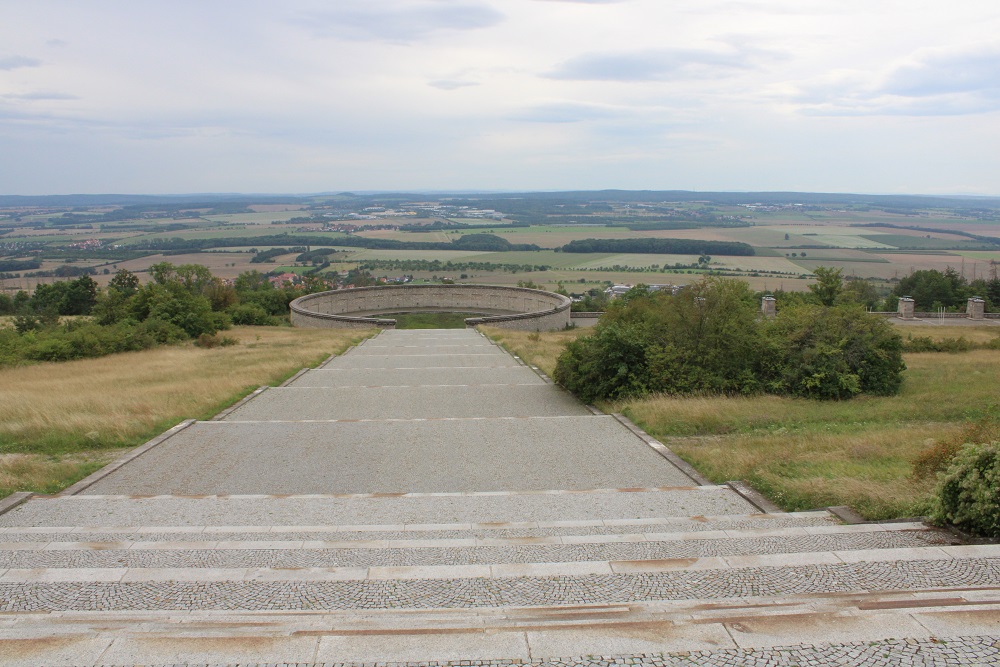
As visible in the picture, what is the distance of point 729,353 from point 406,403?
669cm

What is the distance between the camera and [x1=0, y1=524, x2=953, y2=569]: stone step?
4895 millimetres

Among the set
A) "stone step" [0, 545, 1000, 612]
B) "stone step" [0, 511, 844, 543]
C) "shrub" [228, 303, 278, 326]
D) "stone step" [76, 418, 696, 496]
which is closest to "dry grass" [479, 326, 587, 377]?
"stone step" [76, 418, 696, 496]

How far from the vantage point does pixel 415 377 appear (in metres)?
17.8

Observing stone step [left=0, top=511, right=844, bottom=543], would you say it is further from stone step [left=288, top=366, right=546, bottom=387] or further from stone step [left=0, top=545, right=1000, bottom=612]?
stone step [left=288, top=366, right=546, bottom=387]

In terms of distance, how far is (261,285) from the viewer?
185ft

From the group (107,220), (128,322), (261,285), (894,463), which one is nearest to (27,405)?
(894,463)

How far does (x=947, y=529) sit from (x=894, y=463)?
8.52ft

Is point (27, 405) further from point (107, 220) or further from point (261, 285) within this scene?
point (107, 220)

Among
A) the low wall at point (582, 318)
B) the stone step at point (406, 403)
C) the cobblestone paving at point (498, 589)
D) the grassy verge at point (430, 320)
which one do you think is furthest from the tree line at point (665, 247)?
the cobblestone paving at point (498, 589)

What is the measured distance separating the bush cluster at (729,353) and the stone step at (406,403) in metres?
1.02

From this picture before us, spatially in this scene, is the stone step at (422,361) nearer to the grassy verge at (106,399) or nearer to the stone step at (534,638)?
the grassy verge at (106,399)

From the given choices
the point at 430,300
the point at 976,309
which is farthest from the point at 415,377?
the point at 976,309

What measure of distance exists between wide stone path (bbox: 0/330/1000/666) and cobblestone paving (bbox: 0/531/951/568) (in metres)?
0.02

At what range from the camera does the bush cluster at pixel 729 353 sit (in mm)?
13875
